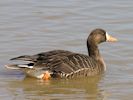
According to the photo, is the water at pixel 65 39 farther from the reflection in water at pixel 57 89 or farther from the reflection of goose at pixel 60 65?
the reflection of goose at pixel 60 65

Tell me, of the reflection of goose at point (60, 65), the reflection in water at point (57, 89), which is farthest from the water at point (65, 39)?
the reflection of goose at point (60, 65)

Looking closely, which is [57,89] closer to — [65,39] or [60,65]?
[60,65]

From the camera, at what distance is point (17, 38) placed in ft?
48.1

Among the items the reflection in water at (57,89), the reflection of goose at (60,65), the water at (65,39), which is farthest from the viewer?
the reflection of goose at (60,65)

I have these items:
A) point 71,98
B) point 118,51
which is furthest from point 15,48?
point 71,98

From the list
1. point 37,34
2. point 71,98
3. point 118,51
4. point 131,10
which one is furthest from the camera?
point 131,10

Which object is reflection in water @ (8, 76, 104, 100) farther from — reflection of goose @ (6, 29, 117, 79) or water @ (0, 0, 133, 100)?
reflection of goose @ (6, 29, 117, 79)

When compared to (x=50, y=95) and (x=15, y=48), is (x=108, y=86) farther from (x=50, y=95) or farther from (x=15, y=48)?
(x=15, y=48)

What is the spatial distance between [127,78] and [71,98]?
5.45ft

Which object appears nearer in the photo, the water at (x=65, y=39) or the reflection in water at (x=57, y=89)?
the reflection in water at (x=57, y=89)

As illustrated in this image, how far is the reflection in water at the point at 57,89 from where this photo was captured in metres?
11.4

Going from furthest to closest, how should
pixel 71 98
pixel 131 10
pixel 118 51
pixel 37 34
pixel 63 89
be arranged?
pixel 131 10, pixel 37 34, pixel 118 51, pixel 63 89, pixel 71 98

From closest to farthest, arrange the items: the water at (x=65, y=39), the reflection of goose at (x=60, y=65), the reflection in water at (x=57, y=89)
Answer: the reflection in water at (x=57, y=89), the water at (x=65, y=39), the reflection of goose at (x=60, y=65)

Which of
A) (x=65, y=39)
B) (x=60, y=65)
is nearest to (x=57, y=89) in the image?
(x=60, y=65)
